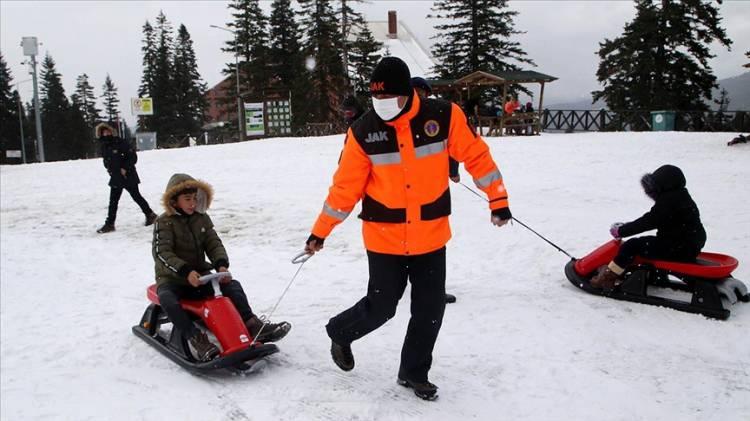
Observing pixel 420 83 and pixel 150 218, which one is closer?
pixel 420 83

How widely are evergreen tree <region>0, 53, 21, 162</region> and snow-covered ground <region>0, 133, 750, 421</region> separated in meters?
55.6

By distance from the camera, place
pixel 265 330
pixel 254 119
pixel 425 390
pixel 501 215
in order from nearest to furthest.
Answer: pixel 501 215
pixel 425 390
pixel 265 330
pixel 254 119

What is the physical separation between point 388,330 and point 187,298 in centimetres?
172

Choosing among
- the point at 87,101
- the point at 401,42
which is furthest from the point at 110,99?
the point at 401,42

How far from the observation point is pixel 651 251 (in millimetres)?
5387

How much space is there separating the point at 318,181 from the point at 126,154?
494cm

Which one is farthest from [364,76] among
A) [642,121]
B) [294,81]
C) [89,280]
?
[89,280]

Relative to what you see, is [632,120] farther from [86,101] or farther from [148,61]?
[86,101]

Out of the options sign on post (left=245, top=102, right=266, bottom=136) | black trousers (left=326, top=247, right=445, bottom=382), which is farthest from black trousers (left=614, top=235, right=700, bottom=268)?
sign on post (left=245, top=102, right=266, bottom=136)

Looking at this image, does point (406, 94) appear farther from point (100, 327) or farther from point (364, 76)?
point (364, 76)

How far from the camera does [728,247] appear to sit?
6910mm

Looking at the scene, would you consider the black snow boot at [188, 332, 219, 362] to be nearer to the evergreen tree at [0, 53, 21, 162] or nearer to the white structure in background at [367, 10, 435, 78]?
the white structure in background at [367, 10, 435, 78]

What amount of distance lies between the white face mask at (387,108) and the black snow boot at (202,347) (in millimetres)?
2135

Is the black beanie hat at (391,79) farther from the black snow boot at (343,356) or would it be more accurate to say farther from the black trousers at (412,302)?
the black snow boot at (343,356)
